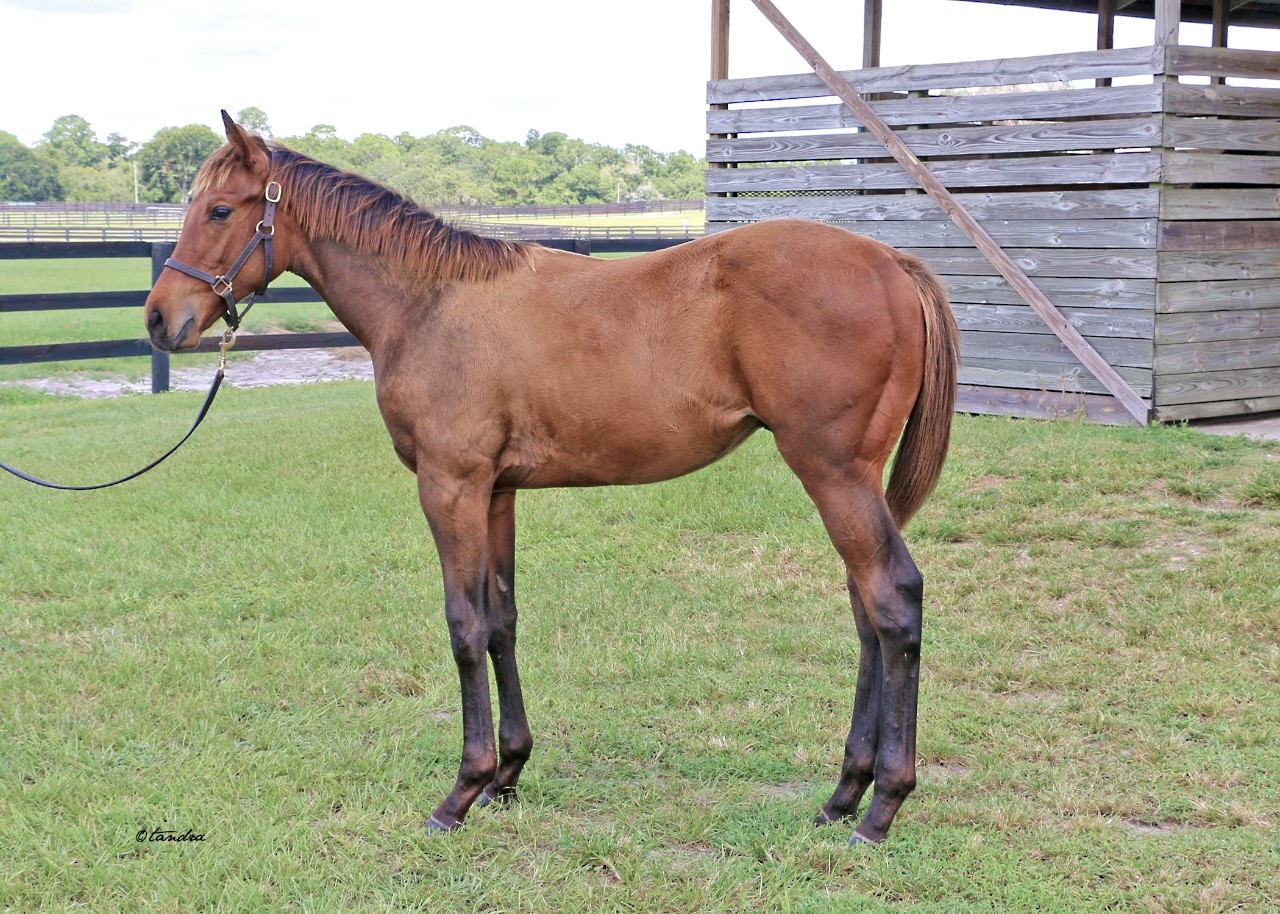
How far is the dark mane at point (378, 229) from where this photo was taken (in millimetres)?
3695

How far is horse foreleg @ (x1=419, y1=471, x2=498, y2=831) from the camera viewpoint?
350cm

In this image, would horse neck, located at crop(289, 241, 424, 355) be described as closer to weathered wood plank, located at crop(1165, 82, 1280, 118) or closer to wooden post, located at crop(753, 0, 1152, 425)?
wooden post, located at crop(753, 0, 1152, 425)

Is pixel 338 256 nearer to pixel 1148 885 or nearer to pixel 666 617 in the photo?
pixel 666 617

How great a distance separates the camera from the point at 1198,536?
598cm

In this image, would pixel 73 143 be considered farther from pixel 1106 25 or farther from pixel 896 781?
pixel 896 781

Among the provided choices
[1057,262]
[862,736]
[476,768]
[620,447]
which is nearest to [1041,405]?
[1057,262]

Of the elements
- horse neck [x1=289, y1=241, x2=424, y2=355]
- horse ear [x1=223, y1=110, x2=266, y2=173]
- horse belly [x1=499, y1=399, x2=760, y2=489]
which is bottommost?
horse belly [x1=499, y1=399, x2=760, y2=489]

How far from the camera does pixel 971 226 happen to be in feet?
28.9

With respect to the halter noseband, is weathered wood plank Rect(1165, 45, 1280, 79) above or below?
above

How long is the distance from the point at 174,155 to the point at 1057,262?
187ft

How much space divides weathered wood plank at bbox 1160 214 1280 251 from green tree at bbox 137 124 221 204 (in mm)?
47716

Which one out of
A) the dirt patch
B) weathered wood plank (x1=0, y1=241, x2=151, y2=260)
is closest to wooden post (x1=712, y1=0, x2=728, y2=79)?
the dirt patch

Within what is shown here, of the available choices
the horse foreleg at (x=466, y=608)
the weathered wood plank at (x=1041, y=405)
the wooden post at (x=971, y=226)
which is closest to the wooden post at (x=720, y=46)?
the wooden post at (x=971, y=226)

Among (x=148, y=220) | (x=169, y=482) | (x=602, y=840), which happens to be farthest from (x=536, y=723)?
(x=148, y=220)
